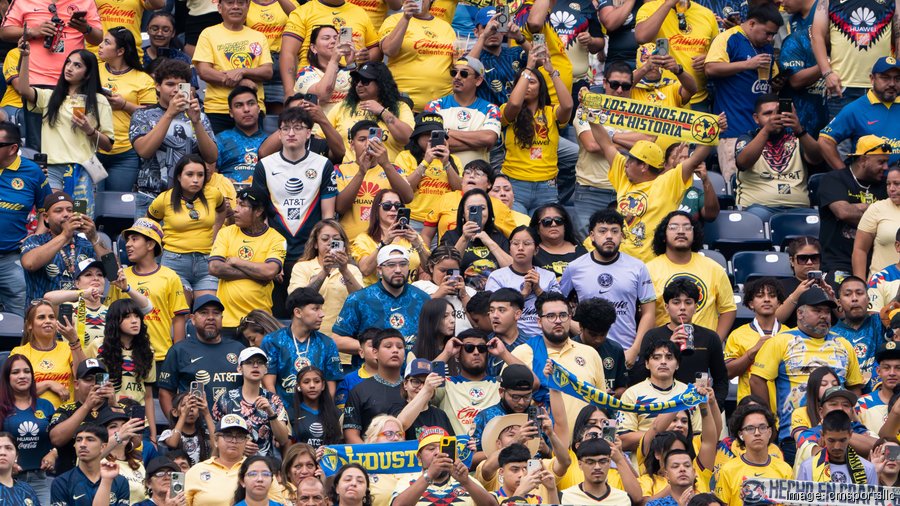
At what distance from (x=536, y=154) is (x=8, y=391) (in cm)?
517

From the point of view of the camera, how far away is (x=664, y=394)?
1256 cm

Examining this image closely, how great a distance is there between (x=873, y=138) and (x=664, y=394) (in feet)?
12.9

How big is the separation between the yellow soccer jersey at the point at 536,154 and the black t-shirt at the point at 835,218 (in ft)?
7.24

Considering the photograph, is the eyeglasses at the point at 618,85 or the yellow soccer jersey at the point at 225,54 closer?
the eyeglasses at the point at 618,85

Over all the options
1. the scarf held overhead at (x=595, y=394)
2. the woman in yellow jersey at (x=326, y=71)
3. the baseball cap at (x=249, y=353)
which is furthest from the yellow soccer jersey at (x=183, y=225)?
the scarf held overhead at (x=595, y=394)

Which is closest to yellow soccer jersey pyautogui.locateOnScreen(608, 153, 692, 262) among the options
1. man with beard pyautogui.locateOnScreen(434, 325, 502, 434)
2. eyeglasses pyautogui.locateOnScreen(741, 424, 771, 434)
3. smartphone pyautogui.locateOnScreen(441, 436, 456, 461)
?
man with beard pyautogui.locateOnScreen(434, 325, 502, 434)

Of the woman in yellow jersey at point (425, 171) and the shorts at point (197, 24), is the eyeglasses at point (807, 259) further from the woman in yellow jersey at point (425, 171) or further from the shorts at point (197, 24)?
the shorts at point (197, 24)

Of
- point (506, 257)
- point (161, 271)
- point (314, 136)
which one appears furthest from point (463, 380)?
point (314, 136)

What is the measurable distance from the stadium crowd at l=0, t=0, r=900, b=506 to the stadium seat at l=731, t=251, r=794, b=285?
0.09 feet

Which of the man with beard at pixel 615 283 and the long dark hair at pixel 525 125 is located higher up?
the man with beard at pixel 615 283

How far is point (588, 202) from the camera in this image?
51.9 feet

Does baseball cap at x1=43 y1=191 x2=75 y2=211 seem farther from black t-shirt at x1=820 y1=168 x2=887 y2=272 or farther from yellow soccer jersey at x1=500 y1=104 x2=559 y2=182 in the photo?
black t-shirt at x1=820 y1=168 x2=887 y2=272

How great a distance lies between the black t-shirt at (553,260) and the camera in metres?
14.2

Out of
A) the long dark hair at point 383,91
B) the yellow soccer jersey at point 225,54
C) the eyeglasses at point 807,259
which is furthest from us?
the yellow soccer jersey at point 225,54
